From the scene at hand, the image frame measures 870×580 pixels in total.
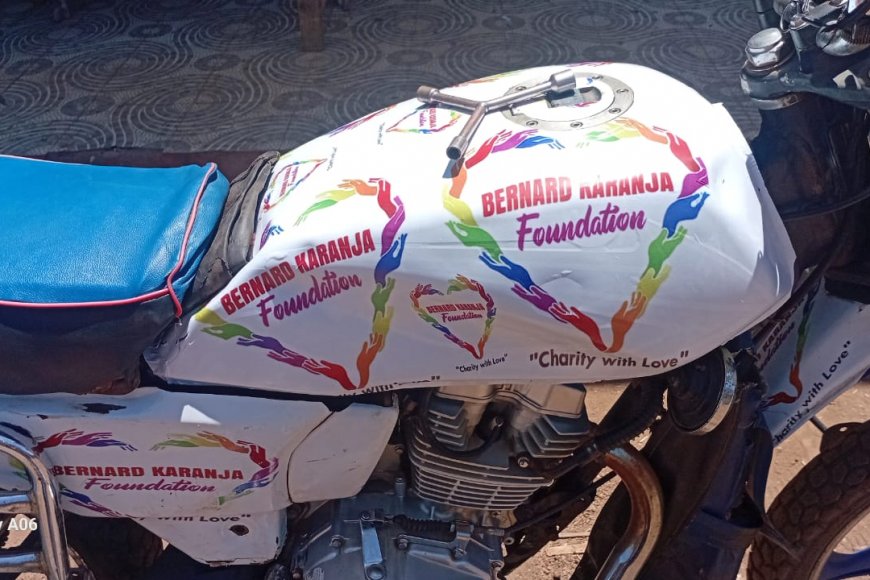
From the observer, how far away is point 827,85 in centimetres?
104

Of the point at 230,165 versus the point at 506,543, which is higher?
the point at 506,543

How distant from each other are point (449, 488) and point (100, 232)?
2.18 ft

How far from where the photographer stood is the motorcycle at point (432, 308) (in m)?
1.02

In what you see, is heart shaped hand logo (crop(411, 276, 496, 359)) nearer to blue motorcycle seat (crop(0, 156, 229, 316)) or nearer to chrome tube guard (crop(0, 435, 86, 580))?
blue motorcycle seat (crop(0, 156, 229, 316))

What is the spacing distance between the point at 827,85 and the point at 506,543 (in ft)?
3.10

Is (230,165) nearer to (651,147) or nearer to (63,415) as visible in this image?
(63,415)

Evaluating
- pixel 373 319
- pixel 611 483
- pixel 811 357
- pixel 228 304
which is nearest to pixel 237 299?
pixel 228 304

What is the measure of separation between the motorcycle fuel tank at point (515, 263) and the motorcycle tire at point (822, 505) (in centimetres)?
55

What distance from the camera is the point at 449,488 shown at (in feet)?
4.16

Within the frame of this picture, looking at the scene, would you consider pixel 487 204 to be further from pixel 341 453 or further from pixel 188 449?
pixel 188 449

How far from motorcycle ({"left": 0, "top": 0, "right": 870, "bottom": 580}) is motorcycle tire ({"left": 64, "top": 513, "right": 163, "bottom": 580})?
6.4 inches

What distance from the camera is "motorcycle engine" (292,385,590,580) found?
3.87ft

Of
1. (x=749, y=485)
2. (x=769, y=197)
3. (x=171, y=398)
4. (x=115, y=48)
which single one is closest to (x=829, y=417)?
(x=749, y=485)

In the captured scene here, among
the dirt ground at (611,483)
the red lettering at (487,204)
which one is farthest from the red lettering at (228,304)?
the dirt ground at (611,483)
